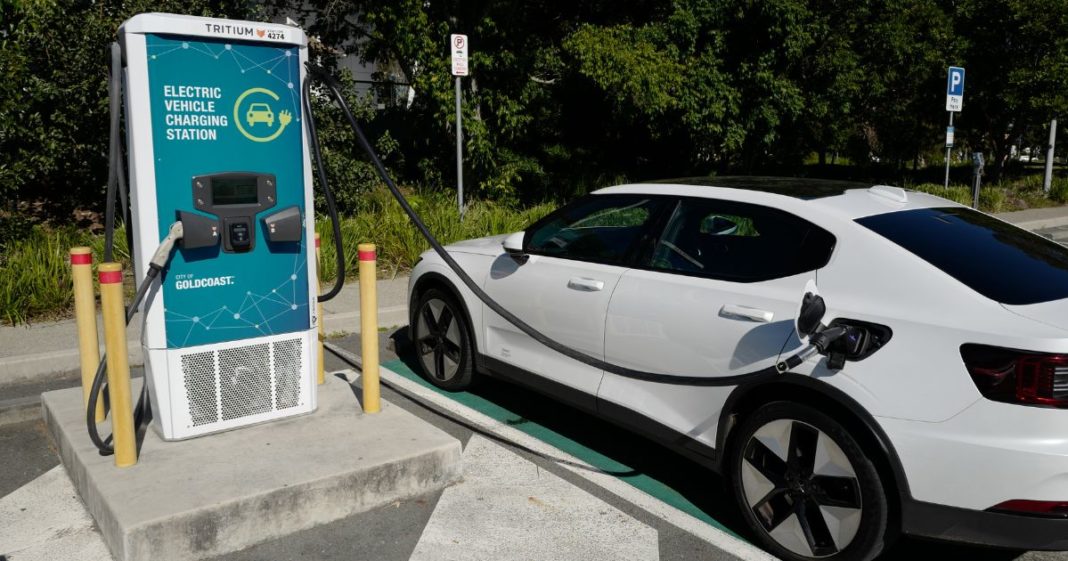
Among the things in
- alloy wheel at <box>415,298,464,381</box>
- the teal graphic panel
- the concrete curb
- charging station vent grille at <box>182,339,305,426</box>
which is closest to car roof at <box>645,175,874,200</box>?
alloy wheel at <box>415,298,464,381</box>

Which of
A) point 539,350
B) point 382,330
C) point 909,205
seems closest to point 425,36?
point 382,330

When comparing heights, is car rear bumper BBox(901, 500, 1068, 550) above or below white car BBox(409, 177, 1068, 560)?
below

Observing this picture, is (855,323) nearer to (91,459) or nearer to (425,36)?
(91,459)

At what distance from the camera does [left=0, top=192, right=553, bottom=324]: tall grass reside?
7.74 meters

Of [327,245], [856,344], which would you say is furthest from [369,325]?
[327,245]

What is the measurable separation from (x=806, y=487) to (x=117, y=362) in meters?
3.08

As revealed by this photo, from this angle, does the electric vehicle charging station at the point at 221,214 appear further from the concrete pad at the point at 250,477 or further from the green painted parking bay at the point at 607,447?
the green painted parking bay at the point at 607,447

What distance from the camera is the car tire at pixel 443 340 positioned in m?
5.72

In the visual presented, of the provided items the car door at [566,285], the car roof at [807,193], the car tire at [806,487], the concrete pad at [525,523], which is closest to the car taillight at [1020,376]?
the car tire at [806,487]

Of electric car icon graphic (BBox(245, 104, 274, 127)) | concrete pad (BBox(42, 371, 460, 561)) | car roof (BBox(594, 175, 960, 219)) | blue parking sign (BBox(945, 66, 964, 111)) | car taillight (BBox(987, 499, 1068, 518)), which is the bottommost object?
concrete pad (BBox(42, 371, 460, 561))

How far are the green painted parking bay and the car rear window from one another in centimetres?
153

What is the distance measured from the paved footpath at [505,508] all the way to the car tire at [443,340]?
0.59ft

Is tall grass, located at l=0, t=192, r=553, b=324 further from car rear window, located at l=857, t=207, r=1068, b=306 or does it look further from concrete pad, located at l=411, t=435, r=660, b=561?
car rear window, located at l=857, t=207, r=1068, b=306

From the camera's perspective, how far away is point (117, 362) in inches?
157
